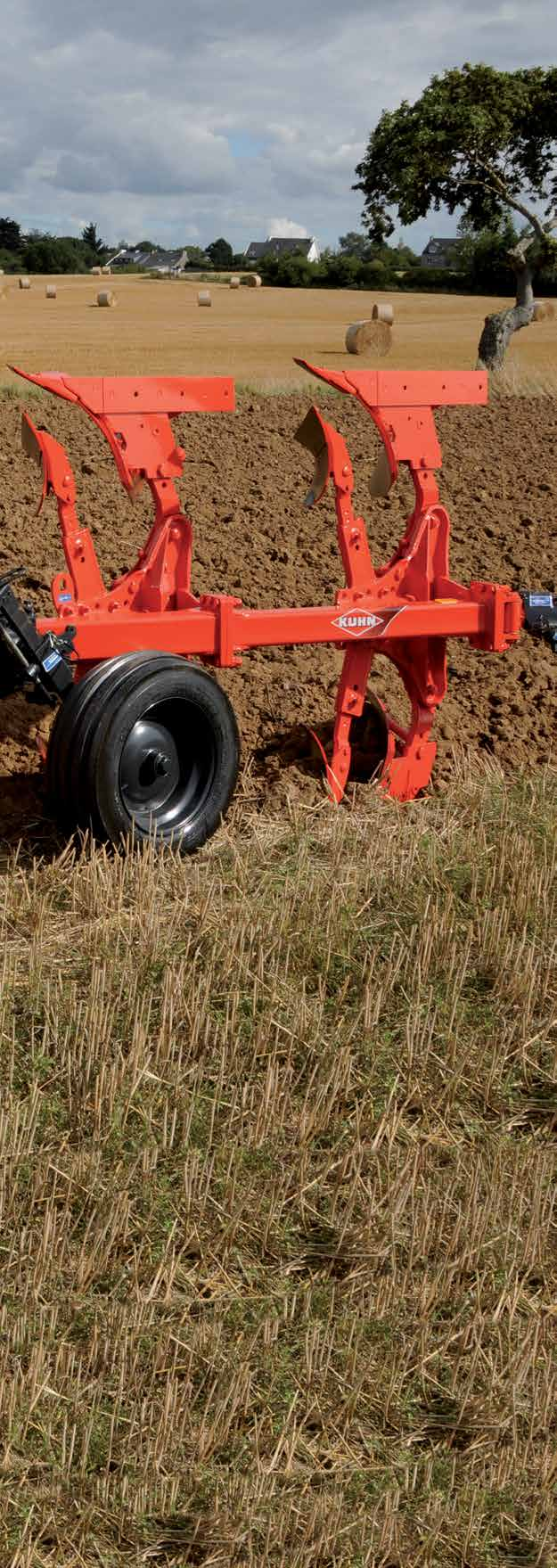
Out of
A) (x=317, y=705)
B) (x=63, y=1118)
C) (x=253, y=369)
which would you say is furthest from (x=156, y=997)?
(x=253, y=369)

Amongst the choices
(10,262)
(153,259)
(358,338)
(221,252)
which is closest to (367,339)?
(358,338)

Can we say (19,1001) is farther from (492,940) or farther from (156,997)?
(492,940)

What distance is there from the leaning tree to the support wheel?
62.1ft

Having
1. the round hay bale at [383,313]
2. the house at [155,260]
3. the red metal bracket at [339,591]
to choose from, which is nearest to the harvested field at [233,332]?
the round hay bale at [383,313]

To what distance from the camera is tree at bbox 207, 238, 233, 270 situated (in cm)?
7894

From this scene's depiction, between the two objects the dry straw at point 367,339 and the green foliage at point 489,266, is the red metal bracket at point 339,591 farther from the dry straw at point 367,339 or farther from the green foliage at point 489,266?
the green foliage at point 489,266

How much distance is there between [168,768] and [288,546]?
385 centimetres

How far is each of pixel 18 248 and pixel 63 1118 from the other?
7559 centimetres

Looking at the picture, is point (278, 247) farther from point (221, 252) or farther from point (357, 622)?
point (357, 622)

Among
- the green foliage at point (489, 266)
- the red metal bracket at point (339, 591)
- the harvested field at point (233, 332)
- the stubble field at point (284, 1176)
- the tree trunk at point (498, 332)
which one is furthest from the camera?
the green foliage at point (489, 266)

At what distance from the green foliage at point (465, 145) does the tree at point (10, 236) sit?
55.8 meters

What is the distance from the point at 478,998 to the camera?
15.0ft

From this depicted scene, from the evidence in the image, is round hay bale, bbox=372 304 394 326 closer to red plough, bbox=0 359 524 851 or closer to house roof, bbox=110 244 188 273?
red plough, bbox=0 359 524 851

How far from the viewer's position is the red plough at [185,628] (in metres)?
5.00
